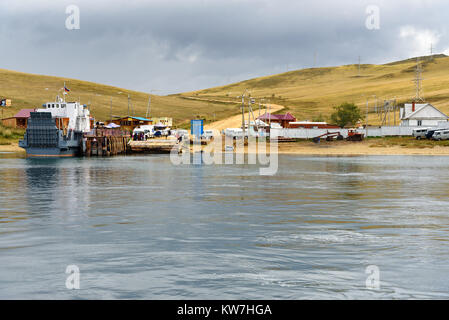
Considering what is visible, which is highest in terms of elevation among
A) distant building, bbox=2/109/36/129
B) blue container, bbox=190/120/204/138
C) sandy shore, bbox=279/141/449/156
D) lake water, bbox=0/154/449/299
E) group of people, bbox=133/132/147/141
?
distant building, bbox=2/109/36/129

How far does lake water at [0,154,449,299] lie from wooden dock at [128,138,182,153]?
75229 mm

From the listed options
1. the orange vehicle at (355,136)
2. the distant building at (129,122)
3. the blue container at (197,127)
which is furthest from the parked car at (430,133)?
the distant building at (129,122)

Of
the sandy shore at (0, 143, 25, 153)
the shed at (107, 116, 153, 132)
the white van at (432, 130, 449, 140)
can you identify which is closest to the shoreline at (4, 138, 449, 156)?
the sandy shore at (0, 143, 25, 153)

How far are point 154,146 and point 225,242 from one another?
327 feet

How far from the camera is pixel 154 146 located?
12188cm

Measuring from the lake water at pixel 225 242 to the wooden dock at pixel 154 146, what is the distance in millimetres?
75229

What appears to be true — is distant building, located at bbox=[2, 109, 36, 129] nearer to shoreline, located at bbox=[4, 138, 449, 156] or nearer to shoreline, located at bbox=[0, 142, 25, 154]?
A: shoreline, located at bbox=[0, 142, 25, 154]

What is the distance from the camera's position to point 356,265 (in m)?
19.2

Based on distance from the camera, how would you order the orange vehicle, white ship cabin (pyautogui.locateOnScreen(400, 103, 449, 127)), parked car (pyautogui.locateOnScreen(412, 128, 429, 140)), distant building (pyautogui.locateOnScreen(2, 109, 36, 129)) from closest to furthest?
parked car (pyautogui.locateOnScreen(412, 128, 429, 140)) < the orange vehicle < white ship cabin (pyautogui.locateOnScreen(400, 103, 449, 127)) < distant building (pyautogui.locateOnScreen(2, 109, 36, 129))

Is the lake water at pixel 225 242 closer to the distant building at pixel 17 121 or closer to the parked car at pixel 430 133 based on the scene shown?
the parked car at pixel 430 133

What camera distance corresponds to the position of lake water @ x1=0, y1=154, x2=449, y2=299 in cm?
1688

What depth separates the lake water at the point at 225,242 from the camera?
16875 millimetres
